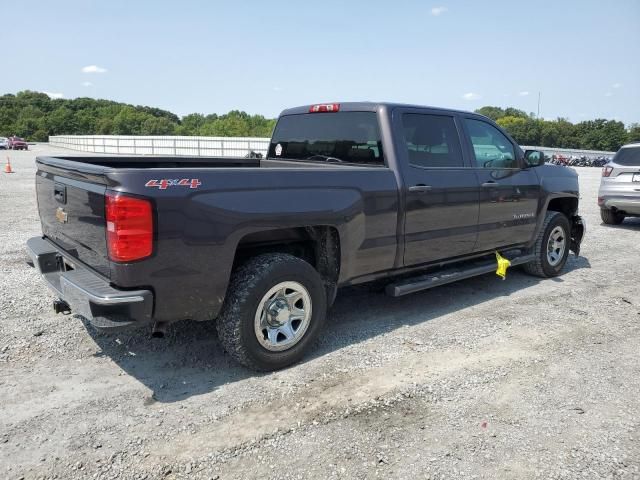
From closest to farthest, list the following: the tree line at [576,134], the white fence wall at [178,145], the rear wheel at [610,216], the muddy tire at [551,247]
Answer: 1. the muddy tire at [551,247]
2. the rear wheel at [610,216]
3. the white fence wall at [178,145]
4. the tree line at [576,134]

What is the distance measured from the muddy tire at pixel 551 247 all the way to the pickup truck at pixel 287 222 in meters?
0.35

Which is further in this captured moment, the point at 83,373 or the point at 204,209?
the point at 83,373

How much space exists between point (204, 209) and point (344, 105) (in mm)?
2184

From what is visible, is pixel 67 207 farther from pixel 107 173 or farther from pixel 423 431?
pixel 423 431

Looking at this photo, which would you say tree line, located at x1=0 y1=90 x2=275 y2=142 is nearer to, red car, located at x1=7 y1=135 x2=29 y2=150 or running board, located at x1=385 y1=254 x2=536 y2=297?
red car, located at x1=7 y1=135 x2=29 y2=150

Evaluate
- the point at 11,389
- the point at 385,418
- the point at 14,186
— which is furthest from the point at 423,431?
the point at 14,186

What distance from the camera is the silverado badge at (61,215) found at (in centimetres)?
345

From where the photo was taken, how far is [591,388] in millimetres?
3430

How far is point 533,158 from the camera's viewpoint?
18.1ft

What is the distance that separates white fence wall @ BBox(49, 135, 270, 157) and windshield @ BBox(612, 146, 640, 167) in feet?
55.8

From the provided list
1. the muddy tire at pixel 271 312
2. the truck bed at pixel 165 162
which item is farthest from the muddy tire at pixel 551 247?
the muddy tire at pixel 271 312

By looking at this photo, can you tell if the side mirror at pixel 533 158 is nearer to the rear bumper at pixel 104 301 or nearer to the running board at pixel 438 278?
the running board at pixel 438 278

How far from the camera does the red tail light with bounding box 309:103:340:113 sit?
469 centimetres

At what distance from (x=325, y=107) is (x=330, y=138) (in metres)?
0.33
